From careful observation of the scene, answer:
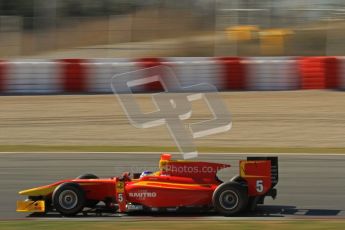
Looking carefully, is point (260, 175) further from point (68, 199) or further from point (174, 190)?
point (68, 199)

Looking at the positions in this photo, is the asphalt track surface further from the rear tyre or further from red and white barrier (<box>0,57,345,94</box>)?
red and white barrier (<box>0,57,345,94</box>)

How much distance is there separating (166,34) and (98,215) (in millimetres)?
16756

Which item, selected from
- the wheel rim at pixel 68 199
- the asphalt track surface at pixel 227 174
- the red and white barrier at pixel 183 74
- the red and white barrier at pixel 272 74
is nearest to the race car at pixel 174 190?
the wheel rim at pixel 68 199

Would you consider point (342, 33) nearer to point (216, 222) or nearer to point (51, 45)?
point (51, 45)

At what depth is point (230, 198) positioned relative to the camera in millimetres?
7512

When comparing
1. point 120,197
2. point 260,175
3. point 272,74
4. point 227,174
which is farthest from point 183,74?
Answer: point 260,175

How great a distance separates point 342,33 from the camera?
23078 mm

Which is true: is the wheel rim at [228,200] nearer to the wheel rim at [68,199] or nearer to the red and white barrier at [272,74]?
the wheel rim at [68,199]

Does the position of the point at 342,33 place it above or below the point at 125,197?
above

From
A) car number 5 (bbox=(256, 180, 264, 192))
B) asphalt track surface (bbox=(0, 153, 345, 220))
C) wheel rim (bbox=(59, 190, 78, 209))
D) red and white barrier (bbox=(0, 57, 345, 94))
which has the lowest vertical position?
asphalt track surface (bbox=(0, 153, 345, 220))

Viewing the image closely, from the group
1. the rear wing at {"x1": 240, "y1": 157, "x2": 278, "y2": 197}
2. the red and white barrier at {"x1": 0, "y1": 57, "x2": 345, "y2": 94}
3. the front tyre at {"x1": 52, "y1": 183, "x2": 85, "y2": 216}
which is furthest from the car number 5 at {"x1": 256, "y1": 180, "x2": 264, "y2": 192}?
the red and white barrier at {"x1": 0, "y1": 57, "x2": 345, "y2": 94}

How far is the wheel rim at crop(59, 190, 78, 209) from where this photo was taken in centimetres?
768

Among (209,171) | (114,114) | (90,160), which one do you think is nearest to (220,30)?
(114,114)

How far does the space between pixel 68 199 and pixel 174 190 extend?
1.06m
